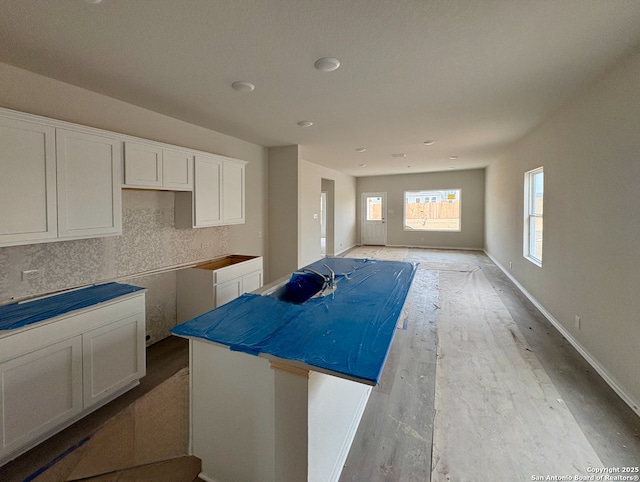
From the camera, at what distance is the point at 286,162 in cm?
495

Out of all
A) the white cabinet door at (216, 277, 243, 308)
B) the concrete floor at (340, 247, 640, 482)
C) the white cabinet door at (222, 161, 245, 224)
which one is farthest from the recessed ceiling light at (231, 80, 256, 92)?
the concrete floor at (340, 247, 640, 482)

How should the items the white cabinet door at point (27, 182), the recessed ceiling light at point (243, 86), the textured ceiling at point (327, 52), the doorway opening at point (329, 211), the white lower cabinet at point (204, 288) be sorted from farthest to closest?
the doorway opening at point (329, 211)
the white lower cabinet at point (204, 288)
the recessed ceiling light at point (243, 86)
the white cabinet door at point (27, 182)
the textured ceiling at point (327, 52)

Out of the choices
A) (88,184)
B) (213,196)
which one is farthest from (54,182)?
(213,196)

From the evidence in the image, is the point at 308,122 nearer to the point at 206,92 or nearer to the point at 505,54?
the point at 206,92

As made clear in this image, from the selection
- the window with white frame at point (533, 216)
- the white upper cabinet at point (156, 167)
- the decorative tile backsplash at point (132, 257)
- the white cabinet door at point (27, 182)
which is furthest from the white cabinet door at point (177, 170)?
the window with white frame at point (533, 216)

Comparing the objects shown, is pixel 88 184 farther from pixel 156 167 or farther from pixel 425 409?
pixel 425 409

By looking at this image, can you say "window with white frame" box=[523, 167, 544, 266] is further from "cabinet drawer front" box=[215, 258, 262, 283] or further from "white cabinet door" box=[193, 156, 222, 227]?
"white cabinet door" box=[193, 156, 222, 227]

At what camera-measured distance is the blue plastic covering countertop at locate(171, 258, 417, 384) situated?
125 centimetres

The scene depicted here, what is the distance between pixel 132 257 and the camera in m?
2.90

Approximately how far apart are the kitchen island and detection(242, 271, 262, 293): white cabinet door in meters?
1.91

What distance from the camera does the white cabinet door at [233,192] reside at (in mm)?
3729

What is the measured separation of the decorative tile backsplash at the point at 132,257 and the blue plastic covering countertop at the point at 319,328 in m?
1.57

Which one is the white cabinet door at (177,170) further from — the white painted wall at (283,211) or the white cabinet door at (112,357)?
the white painted wall at (283,211)

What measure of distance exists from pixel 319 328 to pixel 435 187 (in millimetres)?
8654
